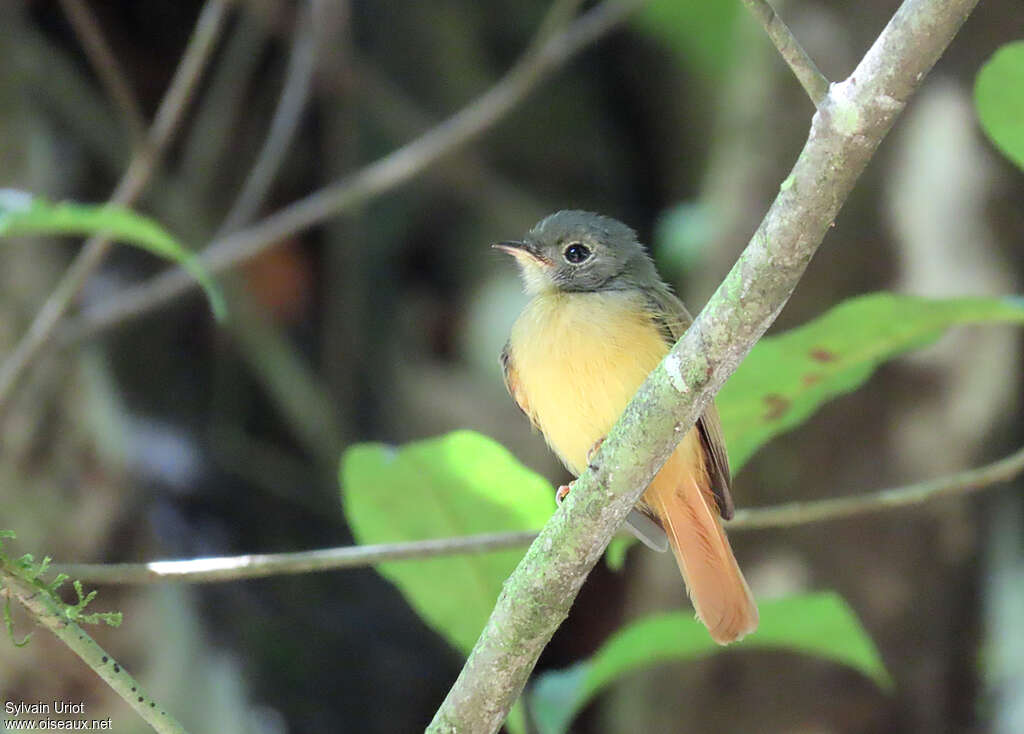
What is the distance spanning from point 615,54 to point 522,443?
6.86 ft

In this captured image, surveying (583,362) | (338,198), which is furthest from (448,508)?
(338,198)

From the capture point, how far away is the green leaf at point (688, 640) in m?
2.69

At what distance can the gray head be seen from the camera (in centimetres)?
331

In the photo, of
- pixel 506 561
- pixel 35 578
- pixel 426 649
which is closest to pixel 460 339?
pixel 426 649

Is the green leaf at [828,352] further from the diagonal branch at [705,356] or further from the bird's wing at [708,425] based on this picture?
the diagonal branch at [705,356]

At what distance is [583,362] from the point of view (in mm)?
2754

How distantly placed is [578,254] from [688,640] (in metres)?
1.15

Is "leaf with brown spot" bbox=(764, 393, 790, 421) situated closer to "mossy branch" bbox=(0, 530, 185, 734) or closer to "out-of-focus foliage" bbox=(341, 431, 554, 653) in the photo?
"out-of-focus foliage" bbox=(341, 431, 554, 653)

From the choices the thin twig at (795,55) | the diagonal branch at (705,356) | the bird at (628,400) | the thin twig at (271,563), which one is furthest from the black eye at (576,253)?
the thin twig at (795,55)

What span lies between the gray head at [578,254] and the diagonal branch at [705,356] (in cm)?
151

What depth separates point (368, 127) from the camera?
18.2 ft

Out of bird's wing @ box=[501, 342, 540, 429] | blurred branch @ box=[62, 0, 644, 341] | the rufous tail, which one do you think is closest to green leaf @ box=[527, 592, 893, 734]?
the rufous tail

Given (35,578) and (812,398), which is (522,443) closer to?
(812,398)

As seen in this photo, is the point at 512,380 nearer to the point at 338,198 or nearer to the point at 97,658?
the point at 338,198
